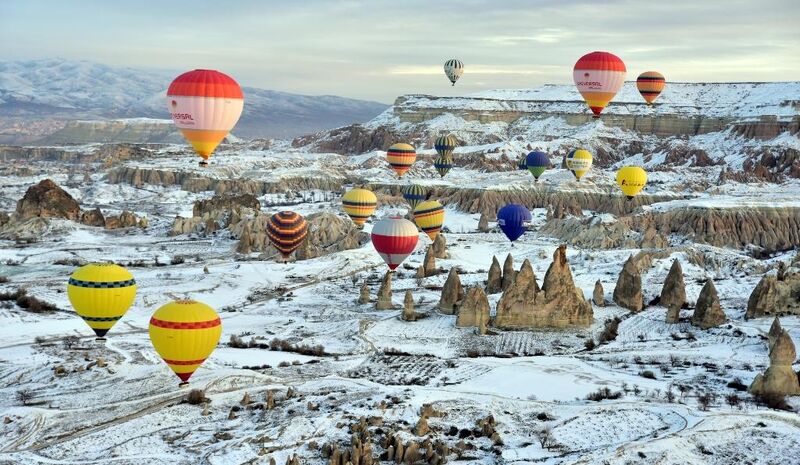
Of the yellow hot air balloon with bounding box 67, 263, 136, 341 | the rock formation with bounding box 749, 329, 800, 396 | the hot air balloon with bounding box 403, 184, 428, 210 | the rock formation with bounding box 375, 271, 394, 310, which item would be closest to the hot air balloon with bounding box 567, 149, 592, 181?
the hot air balloon with bounding box 403, 184, 428, 210

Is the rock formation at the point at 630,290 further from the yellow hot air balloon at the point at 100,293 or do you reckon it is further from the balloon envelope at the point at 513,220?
the yellow hot air balloon at the point at 100,293

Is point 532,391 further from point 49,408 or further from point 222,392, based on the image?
point 49,408

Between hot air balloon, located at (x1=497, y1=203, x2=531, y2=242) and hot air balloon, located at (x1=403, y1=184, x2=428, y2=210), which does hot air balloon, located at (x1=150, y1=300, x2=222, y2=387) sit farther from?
hot air balloon, located at (x1=403, y1=184, x2=428, y2=210)


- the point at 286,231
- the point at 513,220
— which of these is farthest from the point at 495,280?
the point at 513,220

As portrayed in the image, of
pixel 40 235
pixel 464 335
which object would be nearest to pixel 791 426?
pixel 464 335

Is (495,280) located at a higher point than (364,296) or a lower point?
higher

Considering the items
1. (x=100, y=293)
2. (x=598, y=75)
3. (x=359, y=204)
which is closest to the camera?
(x=100, y=293)

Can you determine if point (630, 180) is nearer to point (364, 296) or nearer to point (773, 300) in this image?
point (364, 296)
